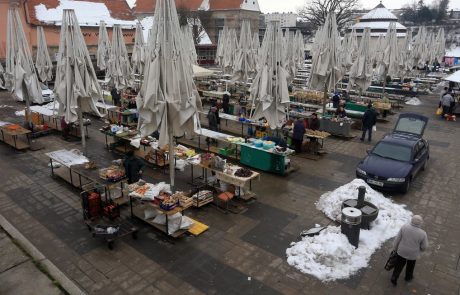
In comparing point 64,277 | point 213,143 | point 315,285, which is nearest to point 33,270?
point 64,277

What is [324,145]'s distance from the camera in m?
16.3

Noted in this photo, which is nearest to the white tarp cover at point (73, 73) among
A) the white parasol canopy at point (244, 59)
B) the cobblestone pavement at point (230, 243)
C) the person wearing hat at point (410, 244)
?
the cobblestone pavement at point (230, 243)

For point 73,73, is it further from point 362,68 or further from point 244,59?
point 362,68

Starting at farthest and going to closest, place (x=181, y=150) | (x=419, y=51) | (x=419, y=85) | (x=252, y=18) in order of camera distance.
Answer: (x=252, y=18), (x=419, y=51), (x=419, y=85), (x=181, y=150)

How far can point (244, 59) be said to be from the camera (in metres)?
23.3

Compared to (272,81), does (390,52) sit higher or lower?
higher

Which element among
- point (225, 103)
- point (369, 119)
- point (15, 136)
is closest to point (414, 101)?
point (369, 119)

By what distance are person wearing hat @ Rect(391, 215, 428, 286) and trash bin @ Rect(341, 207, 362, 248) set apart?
1.14m

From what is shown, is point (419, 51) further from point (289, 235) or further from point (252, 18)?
point (252, 18)

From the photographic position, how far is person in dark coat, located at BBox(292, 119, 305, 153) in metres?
14.1

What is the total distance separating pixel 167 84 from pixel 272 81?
560cm

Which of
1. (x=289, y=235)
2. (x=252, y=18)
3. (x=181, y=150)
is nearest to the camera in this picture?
(x=289, y=235)

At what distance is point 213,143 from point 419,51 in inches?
1078

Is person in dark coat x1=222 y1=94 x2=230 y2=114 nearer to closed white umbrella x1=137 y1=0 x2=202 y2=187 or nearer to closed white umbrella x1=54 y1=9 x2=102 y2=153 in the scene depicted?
closed white umbrella x1=54 y1=9 x2=102 y2=153
